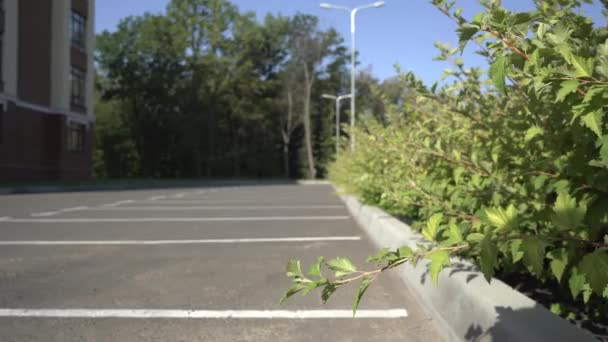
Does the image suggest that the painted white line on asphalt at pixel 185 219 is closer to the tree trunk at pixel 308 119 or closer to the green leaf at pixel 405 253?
the green leaf at pixel 405 253

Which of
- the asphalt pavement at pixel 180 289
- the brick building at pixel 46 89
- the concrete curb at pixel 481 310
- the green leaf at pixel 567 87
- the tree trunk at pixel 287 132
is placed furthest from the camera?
the tree trunk at pixel 287 132

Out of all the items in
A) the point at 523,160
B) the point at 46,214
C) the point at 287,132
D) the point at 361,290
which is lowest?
the point at 46,214

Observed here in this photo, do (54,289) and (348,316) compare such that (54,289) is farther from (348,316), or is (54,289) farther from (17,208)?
(17,208)

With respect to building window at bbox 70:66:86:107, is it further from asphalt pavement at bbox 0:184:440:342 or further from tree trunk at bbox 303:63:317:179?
asphalt pavement at bbox 0:184:440:342

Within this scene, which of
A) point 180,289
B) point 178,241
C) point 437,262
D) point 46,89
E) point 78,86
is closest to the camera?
point 437,262

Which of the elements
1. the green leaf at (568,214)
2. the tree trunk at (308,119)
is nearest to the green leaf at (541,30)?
the green leaf at (568,214)

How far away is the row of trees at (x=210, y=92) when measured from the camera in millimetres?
48188

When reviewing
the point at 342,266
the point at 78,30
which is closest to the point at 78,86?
the point at 78,30

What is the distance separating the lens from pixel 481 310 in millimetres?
2477

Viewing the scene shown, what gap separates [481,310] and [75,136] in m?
31.1

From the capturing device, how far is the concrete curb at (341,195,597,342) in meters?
2.05

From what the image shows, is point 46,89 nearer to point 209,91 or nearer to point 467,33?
point 209,91

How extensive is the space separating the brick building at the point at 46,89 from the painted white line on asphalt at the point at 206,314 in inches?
911

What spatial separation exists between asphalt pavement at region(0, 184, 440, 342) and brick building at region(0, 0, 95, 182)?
61.1 ft
